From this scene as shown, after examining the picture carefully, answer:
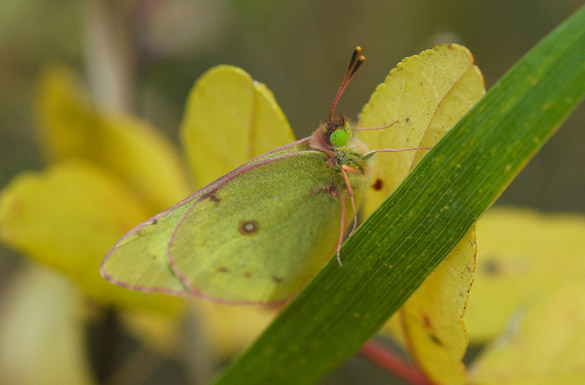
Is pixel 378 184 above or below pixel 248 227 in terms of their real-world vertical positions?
above

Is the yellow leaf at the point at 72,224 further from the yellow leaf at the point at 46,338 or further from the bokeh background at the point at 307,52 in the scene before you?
the bokeh background at the point at 307,52

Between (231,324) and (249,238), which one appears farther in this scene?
(231,324)

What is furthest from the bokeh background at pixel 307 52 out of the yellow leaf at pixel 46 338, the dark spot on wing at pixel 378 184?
the dark spot on wing at pixel 378 184

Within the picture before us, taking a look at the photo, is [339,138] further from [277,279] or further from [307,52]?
[307,52]

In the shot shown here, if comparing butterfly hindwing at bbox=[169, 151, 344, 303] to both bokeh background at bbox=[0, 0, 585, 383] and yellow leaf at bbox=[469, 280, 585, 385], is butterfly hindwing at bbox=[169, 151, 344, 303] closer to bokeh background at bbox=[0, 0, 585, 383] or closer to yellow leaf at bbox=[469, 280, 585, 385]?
yellow leaf at bbox=[469, 280, 585, 385]

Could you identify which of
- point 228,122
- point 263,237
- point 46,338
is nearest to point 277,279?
point 263,237

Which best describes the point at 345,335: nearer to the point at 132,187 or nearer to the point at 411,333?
the point at 411,333
